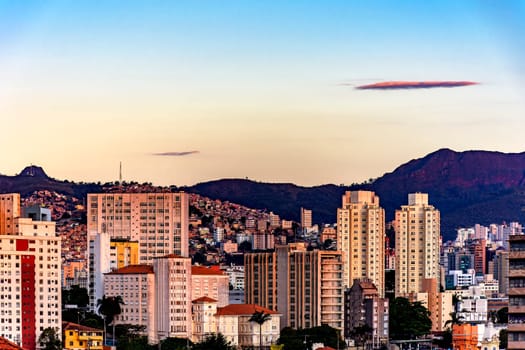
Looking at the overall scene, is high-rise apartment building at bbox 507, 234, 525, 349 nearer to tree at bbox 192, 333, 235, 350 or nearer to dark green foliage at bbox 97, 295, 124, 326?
tree at bbox 192, 333, 235, 350

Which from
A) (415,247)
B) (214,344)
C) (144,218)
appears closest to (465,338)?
(214,344)

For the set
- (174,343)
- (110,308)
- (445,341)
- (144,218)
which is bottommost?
(445,341)

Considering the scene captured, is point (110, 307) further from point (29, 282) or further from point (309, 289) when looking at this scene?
point (309, 289)

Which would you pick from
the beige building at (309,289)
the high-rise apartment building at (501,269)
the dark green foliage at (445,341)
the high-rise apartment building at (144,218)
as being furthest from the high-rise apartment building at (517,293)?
the high-rise apartment building at (501,269)

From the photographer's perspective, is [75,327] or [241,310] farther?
A: [241,310]

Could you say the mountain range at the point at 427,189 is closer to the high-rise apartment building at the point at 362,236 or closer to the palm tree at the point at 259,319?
the high-rise apartment building at the point at 362,236

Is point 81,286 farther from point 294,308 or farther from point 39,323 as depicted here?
point 39,323

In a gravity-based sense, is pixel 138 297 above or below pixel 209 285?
below
